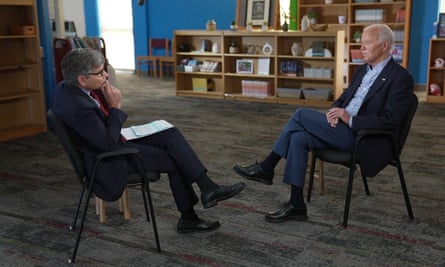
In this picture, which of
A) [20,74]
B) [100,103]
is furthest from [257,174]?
[20,74]

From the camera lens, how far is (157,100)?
857cm

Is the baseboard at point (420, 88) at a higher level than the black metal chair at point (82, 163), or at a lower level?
lower

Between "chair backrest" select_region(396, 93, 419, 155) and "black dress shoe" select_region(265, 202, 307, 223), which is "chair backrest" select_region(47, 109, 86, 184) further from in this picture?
"chair backrest" select_region(396, 93, 419, 155)

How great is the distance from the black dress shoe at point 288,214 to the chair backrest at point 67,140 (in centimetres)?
122

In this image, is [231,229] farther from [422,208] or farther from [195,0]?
[195,0]

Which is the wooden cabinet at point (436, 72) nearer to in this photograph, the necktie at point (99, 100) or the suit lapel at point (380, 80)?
the suit lapel at point (380, 80)

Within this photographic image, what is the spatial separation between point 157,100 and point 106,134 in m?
5.85

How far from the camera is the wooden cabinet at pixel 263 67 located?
7.63 m

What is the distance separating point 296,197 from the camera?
10.9 ft

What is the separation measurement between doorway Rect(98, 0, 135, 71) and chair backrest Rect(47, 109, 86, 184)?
1040 centimetres

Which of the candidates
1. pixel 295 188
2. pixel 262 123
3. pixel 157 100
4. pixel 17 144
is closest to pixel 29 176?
pixel 17 144

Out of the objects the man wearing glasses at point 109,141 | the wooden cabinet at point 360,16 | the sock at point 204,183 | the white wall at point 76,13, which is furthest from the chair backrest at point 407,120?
the white wall at point 76,13

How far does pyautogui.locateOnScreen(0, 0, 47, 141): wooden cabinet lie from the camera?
5.89m

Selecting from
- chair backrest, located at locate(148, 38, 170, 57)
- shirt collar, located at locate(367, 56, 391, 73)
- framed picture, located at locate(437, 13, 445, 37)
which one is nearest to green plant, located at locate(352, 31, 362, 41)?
framed picture, located at locate(437, 13, 445, 37)
